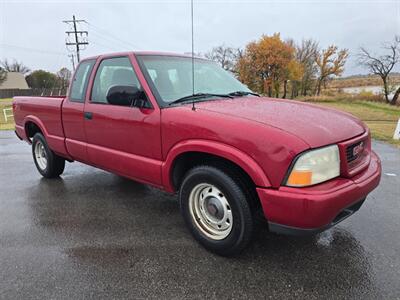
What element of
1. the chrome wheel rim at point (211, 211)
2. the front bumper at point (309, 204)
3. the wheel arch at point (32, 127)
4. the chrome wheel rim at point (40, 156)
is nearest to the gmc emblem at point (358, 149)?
the front bumper at point (309, 204)

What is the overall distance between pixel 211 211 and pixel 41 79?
7644 centimetres

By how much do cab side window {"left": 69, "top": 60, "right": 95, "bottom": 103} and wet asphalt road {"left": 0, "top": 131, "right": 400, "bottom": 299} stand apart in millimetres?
1410

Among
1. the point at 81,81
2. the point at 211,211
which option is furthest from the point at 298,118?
the point at 81,81

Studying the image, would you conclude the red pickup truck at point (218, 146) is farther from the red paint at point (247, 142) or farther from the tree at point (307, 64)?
the tree at point (307, 64)

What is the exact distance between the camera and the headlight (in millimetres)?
2365

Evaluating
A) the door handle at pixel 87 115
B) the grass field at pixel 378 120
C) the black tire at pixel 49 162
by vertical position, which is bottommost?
the grass field at pixel 378 120

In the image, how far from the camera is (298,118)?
2734 mm

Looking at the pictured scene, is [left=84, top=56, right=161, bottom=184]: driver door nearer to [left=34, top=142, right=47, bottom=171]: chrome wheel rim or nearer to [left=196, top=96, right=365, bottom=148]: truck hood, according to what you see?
[left=196, top=96, right=365, bottom=148]: truck hood

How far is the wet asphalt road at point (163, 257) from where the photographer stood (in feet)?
8.14

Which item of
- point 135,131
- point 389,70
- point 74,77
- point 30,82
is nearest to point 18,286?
point 135,131

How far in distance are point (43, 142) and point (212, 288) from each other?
13.1ft

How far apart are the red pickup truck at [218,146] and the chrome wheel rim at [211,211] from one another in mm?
10

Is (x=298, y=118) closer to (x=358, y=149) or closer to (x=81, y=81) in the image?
(x=358, y=149)

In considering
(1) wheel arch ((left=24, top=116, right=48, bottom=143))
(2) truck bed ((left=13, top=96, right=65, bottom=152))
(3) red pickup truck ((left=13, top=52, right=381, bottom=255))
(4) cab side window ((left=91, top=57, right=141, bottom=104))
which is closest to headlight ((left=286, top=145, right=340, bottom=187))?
(3) red pickup truck ((left=13, top=52, right=381, bottom=255))
